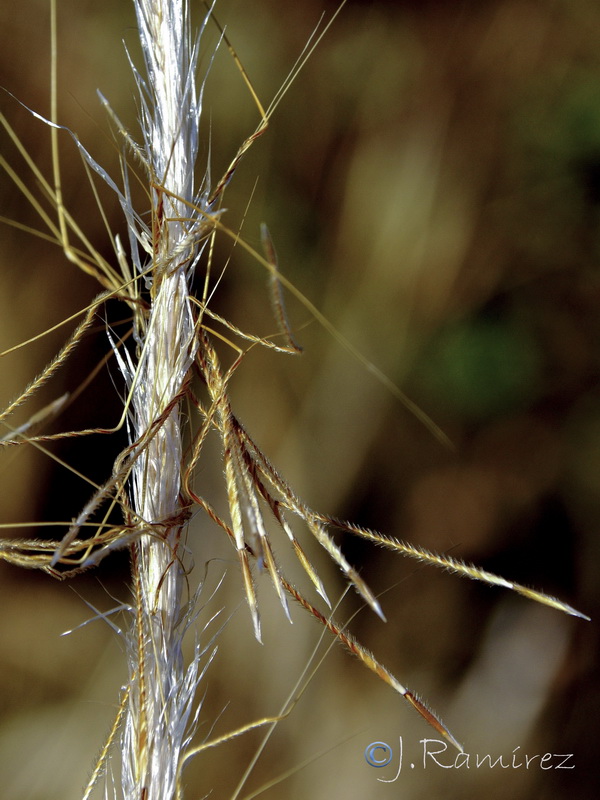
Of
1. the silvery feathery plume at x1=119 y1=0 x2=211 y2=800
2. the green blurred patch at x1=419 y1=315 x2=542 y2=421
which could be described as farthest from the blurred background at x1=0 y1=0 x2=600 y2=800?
the silvery feathery plume at x1=119 y1=0 x2=211 y2=800

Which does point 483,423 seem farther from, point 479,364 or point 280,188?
point 280,188

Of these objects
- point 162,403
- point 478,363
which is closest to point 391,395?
point 478,363

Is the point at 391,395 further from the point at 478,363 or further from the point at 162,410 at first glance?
the point at 162,410

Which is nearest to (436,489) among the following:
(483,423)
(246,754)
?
(483,423)

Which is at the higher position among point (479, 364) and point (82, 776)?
point (479, 364)

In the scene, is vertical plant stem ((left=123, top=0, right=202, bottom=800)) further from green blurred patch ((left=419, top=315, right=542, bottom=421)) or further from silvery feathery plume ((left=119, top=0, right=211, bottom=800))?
green blurred patch ((left=419, top=315, right=542, bottom=421))

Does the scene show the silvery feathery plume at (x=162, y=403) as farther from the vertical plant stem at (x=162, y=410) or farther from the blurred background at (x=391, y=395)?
the blurred background at (x=391, y=395)

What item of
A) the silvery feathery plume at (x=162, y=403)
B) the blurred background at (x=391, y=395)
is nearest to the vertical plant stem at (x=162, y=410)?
the silvery feathery plume at (x=162, y=403)
